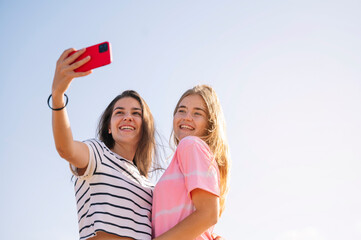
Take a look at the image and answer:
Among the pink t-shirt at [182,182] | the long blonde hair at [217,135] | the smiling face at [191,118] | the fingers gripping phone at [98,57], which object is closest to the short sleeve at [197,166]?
the pink t-shirt at [182,182]

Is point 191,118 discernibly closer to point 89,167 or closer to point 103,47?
point 89,167

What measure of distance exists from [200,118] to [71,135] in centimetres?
216

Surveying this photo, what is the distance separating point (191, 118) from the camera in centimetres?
650

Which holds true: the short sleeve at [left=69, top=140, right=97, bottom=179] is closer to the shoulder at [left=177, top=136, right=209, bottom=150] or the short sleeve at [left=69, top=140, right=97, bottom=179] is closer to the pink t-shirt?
the pink t-shirt

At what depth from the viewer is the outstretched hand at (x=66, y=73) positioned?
4785 mm

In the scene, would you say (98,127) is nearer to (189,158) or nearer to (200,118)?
(200,118)

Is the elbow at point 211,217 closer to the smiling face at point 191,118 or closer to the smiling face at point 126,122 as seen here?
the smiling face at point 191,118

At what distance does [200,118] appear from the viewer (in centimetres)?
652

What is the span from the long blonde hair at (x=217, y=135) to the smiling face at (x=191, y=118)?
0.23 ft

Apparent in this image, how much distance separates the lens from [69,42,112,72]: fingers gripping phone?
480 cm

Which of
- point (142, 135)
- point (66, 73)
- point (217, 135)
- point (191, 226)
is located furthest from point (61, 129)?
point (142, 135)

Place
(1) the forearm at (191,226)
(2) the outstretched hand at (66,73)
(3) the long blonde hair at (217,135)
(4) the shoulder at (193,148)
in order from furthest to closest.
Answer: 1. (3) the long blonde hair at (217,135)
2. (4) the shoulder at (193,148)
3. (1) the forearm at (191,226)
4. (2) the outstretched hand at (66,73)

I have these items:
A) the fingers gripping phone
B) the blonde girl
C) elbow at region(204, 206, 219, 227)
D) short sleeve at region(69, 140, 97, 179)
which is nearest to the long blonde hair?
the blonde girl

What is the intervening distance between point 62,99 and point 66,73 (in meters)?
0.30
